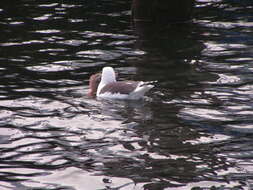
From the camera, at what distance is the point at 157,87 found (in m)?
12.9

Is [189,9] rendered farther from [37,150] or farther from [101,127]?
[37,150]

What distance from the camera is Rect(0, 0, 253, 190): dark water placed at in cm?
853

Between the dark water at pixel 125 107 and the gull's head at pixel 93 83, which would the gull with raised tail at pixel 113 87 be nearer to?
the gull's head at pixel 93 83

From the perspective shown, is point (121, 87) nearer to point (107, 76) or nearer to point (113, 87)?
point (113, 87)

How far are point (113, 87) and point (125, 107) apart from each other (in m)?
0.61

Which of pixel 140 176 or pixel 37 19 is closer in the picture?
pixel 140 176

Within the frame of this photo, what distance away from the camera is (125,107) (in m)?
11.8

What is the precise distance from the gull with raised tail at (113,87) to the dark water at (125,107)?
0.24 m

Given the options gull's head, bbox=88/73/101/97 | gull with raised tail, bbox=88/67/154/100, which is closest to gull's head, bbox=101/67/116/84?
gull with raised tail, bbox=88/67/154/100

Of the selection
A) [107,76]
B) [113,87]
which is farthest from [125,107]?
[107,76]

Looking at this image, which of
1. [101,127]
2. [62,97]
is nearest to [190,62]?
[62,97]

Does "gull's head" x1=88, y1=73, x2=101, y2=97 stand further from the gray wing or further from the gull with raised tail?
the gray wing

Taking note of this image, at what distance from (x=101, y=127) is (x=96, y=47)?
20.0 ft

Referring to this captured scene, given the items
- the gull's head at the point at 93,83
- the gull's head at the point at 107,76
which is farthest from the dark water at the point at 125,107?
the gull's head at the point at 107,76
